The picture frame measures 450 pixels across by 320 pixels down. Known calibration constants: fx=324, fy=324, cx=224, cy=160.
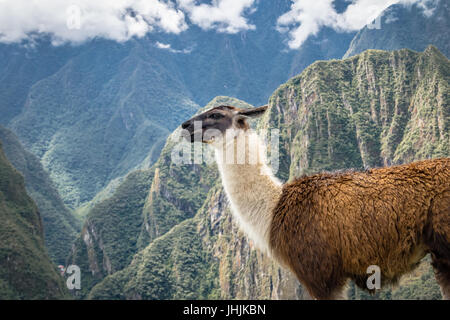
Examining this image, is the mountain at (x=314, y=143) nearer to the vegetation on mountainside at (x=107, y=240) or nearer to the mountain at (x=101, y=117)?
the vegetation on mountainside at (x=107, y=240)

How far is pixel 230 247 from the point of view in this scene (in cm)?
6625

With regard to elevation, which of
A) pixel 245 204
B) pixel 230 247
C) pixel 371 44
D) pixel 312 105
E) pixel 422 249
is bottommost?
Answer: pixel 230 247

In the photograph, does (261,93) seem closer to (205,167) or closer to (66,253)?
(205,167)

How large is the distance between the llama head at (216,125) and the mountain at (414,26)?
131 m

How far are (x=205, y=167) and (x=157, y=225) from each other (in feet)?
65.4

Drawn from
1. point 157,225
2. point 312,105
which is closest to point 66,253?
point 157,225

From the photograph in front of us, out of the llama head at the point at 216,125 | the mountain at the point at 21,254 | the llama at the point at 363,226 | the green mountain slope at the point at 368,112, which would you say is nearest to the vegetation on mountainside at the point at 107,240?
the mountain at the point at 21,254

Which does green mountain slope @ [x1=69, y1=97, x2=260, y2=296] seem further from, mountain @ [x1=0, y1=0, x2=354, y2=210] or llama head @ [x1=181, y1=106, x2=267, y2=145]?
llama head @ [x1=181, y1=106, x2=267, y2=145]

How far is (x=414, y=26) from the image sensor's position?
122 meters

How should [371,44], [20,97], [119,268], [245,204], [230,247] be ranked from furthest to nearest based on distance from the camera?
[20,97] < [371,44] < [119,268] < [230,247] < [245,204]

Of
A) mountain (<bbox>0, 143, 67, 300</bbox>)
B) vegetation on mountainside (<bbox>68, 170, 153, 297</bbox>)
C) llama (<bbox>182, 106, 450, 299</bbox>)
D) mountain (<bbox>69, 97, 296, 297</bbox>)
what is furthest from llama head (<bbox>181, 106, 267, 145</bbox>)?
vegetation on mountainside (<bbox>68, 170, 153, 297</bbox>)

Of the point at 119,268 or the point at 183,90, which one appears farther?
the point at 183,90

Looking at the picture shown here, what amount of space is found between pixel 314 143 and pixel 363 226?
6213cm
